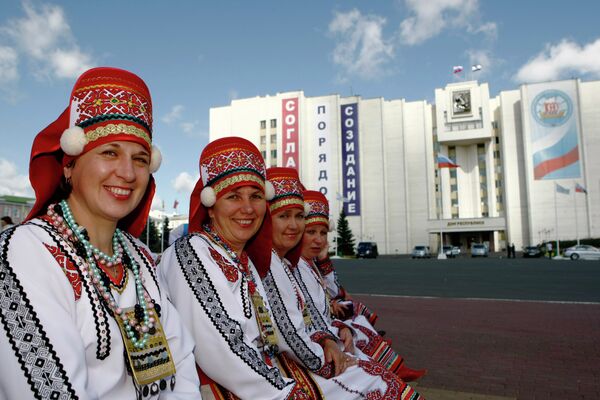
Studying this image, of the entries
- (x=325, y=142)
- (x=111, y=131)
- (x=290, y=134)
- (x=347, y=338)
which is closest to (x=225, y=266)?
(x=111, y=131)

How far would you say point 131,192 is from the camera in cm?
159

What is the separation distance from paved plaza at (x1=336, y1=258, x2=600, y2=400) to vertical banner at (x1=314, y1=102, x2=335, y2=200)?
41.2 meters

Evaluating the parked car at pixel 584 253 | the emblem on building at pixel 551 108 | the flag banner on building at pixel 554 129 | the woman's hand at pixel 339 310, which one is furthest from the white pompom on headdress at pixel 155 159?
the emblem on building at pixel 551 108

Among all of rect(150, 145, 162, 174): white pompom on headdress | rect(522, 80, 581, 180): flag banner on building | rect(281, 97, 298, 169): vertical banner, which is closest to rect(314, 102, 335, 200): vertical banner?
rect(281, 97, 298, 169): vertical banner

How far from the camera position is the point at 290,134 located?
54906mm

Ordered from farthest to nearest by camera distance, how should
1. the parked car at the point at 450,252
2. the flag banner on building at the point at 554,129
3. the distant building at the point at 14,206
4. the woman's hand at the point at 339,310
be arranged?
the distant building at the point at 14,206, the flag banner on building at the point at 554,129, the parked car at the point at 450,252, the woman's hand at the point at 339,310

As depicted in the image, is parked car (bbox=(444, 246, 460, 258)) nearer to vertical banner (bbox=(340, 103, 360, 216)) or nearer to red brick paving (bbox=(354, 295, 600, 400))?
vertical banner (bbox=(340, 103, 360, 216))

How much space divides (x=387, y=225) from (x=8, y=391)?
52.7 m

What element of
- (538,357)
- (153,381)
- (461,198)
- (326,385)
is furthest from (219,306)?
(461,198)

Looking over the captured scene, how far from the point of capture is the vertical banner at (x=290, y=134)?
5469 centimetres

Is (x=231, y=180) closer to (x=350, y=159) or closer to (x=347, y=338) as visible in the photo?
(x=347, y=338)

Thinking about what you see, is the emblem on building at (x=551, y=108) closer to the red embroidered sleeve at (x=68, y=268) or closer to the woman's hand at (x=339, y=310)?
the woman's hand at (x=339, y=310)

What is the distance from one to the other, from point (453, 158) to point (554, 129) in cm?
1170

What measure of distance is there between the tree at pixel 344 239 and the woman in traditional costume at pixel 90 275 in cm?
4987
